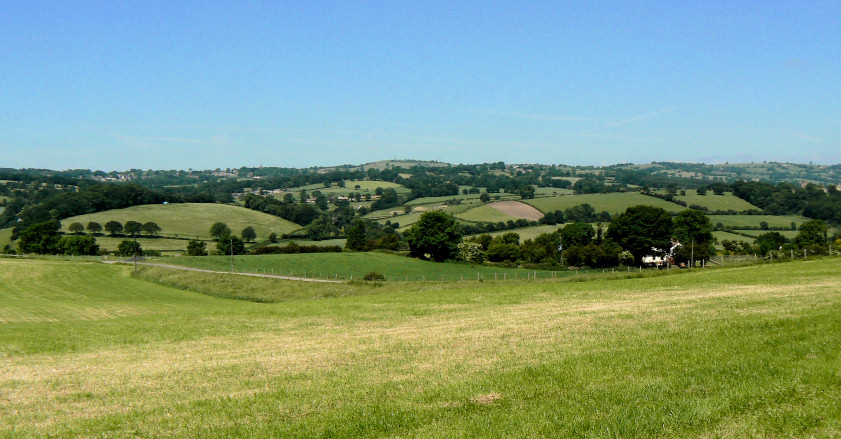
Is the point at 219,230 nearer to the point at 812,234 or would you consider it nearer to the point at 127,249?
the point at 127,249

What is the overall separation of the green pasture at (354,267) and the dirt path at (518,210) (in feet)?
219

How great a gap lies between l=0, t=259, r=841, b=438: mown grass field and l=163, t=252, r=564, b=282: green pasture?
6064 cm

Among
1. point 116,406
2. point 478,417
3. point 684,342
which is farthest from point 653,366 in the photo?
point 116,406

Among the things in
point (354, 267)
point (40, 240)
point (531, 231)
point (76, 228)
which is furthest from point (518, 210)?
point (40, 240)

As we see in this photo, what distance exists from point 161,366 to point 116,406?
594cm

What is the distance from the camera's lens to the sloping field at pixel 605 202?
585 ft

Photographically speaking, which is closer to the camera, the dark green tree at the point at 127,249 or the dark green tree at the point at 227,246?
the dark green tree at the point at 127,249

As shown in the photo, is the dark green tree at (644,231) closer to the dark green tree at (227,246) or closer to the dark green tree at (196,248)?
the dark green tree at (227,246)

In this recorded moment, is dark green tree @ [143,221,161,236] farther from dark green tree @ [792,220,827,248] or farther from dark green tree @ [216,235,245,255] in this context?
dark green tree @ [792,220,827,248]

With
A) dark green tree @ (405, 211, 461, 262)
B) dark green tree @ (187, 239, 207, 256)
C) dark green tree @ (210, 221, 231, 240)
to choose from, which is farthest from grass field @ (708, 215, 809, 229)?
dark green tree @ (210, 221, 231, 240)

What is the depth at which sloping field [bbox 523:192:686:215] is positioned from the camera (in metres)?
178

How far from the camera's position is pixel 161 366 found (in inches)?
862

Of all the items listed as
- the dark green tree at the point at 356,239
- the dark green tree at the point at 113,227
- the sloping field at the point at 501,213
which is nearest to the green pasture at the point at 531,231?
the sloping field at the point at 501,213

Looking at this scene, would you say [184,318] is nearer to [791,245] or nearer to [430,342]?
[430,342]
